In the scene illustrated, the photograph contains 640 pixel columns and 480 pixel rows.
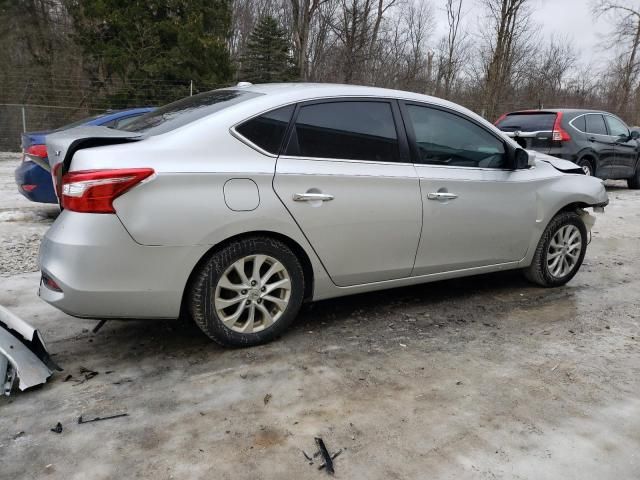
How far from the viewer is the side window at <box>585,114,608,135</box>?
10234 mm

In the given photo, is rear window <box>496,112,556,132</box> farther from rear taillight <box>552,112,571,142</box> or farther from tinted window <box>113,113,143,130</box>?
tinted window <box>113,113,143,130</box>

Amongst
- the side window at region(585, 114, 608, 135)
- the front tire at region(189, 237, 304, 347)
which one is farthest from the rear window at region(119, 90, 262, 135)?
the side window at region(585, 114, 608, 135)

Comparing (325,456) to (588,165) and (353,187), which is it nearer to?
(353,187)

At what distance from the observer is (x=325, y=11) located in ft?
83.1

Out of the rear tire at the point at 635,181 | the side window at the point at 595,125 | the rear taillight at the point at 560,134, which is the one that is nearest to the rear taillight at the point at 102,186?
the rear taillight at the point at 560,134

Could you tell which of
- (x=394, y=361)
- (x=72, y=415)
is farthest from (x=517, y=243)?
(x=72, y=415)

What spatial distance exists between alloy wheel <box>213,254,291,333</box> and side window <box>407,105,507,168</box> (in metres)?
1.35

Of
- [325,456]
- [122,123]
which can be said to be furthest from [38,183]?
[325,456]

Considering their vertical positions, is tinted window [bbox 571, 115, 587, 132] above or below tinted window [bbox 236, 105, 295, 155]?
above

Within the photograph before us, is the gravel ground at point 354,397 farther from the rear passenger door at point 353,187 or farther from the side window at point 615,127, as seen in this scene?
the side window at point 615,127

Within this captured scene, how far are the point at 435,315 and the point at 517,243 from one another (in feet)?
3.10

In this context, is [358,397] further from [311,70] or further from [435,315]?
[311,70]

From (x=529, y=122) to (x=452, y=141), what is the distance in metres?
6.85

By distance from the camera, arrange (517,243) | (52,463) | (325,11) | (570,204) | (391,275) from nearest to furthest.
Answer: (52,463), (391,275), (517,243), (570,204), (325,11)
